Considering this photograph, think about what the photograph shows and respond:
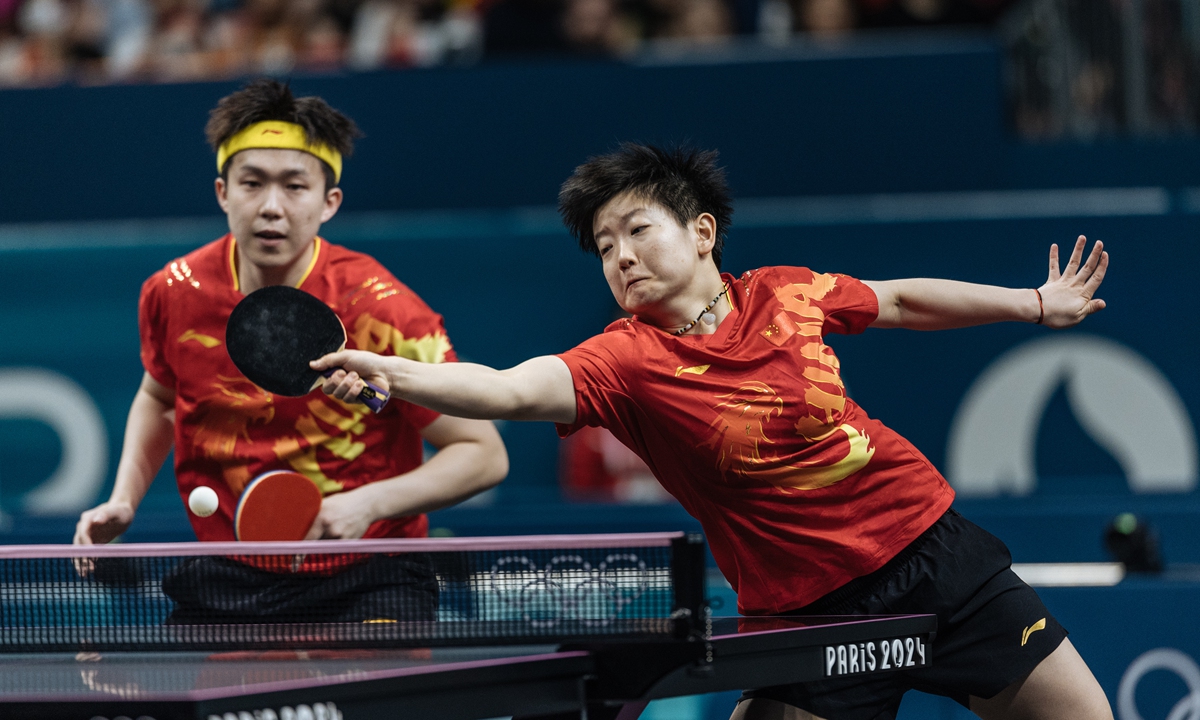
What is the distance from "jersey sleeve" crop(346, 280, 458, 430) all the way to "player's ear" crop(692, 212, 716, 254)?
78 centimetres

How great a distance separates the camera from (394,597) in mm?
2850

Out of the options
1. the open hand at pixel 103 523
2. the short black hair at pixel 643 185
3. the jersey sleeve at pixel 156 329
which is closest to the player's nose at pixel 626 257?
the short black hair at pixel 643 185

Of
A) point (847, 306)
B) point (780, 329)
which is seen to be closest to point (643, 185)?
point (780, 329)

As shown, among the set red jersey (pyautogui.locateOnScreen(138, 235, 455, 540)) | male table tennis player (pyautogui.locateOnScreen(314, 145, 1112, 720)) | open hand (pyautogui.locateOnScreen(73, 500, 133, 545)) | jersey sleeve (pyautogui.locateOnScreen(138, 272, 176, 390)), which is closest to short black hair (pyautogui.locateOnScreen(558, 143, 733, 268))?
male table tennis player (pyautogui.locateOnScreen(314, 145, 1112, 720))

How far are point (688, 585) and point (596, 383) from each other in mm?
607

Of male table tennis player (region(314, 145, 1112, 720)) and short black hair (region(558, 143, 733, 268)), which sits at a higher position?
short black hair (region(558, 143, 733, 268))

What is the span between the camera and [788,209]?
679 centimetres

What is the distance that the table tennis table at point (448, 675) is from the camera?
2139 mm

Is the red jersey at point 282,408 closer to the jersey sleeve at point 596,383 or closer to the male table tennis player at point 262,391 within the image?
the male table tennis player at point 262,391

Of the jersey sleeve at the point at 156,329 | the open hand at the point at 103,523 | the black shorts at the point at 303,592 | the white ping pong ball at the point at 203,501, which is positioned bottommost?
the black shorts at the point at 303,592

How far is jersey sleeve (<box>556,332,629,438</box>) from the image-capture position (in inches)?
115

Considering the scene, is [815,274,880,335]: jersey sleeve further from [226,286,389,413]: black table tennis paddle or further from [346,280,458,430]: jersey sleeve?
[226,286,389,413]: black table tennis paddle

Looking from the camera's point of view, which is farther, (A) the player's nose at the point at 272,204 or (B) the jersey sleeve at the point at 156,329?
(B) the jersey sleeve at the point at 156,329

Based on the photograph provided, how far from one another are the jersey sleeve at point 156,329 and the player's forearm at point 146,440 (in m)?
0.13
